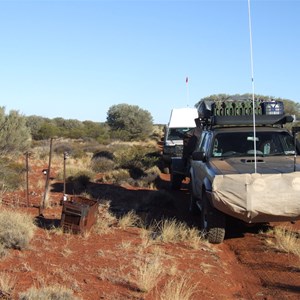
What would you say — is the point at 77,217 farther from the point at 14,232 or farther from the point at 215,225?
the point at 215,225

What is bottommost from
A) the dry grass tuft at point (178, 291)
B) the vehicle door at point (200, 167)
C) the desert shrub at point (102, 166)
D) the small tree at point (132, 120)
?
the dry grass tuft at point (178, 291)

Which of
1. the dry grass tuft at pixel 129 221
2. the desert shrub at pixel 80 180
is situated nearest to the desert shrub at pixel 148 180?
the desert shrub at pixel 80 180

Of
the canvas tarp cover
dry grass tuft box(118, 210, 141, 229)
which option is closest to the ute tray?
dry grass tuft box(118, 210, 141, 229)

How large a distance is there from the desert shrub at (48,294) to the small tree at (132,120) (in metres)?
47.7

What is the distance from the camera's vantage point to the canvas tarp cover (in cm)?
773

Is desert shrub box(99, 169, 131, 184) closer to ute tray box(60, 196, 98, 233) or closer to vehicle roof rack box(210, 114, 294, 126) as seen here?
vehicle roof rack box(210, 114, 294, 126)

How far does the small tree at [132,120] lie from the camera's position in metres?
55.4

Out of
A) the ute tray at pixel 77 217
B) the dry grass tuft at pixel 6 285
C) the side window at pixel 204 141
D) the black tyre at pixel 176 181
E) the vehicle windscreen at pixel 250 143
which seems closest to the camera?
the dry grass tuft at pixel 6 285

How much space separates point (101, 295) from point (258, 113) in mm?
6661

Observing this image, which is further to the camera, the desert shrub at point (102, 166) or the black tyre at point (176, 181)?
the desert shrub at point (102, 166)

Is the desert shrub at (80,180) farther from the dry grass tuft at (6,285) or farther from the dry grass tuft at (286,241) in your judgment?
the dry grass tuft at (6,285)

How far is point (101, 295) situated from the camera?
18.5ft

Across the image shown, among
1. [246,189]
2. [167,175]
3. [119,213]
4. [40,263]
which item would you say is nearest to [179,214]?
[119,213]

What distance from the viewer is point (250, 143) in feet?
32.1
